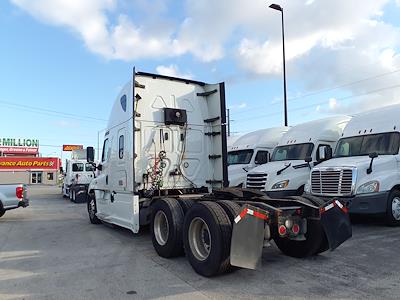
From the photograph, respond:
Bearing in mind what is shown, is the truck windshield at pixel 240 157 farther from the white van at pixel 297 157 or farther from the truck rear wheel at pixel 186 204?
the truck rear wheel at pixel 186 204

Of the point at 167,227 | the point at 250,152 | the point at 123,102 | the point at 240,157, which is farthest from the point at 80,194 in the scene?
the point at 167,227

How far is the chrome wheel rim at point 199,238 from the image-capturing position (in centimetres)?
633

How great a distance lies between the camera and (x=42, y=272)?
6.54 m

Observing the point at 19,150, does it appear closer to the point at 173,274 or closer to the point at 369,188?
the point at 369,188

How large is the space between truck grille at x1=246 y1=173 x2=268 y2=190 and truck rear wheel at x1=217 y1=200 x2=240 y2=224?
7135 mm

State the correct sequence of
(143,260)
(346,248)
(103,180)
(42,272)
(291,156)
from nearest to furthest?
1. (42,272)
2. (143,260)
3. (346,248)
4. (103,180)
5. (291,156)

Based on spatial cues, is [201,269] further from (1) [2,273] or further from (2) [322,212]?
(1) [2,273]

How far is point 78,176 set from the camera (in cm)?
2408

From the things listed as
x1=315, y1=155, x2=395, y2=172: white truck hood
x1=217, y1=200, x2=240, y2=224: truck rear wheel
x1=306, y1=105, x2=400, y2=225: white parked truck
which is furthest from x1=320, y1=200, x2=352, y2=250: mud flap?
x1=315, y1=155, x2=395, y2=172: white truck hood

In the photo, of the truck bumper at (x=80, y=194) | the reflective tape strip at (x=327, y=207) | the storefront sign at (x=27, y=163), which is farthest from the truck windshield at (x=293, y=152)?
the storefront sign at (x=27, y=163)

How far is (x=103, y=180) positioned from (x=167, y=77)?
343 centimetres

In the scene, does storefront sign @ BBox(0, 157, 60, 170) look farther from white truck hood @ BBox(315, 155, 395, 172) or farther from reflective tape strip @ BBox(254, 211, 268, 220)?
reflective tape strip @ BBox(254, 211, 268, 220)

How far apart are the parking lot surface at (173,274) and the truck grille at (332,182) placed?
1.46m

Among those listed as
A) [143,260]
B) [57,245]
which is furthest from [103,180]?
[143,260]
